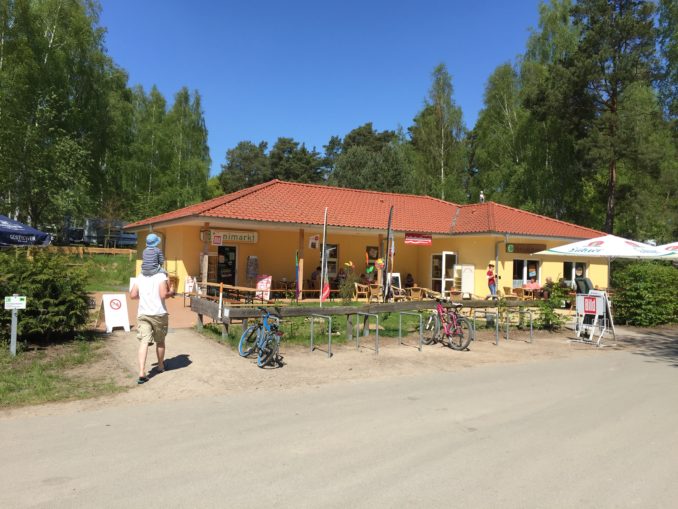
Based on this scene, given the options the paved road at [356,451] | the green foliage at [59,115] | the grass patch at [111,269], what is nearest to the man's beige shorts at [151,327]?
the paved road at [356,451]

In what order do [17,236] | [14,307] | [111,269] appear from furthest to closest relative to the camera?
1. [111,269]
2. [17,236]
3. [14,307]

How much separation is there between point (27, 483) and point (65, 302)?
18.6 feet

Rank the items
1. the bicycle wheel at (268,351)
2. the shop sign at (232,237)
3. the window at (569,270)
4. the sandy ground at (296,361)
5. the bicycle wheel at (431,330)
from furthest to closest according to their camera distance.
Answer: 1. the window at (569,270)
2. the shop sign at (232,237)
3. the bicycle wheel at (431,330)
4. the bicycle wheel at (268,351)
5. the sandy ground at (296,361)

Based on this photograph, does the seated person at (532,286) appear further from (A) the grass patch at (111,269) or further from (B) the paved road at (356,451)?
(A) the grass patch at (111,269)

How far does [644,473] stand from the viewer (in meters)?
4.05

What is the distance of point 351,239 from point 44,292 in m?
15.0

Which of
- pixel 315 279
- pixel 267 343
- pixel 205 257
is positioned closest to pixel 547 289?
pixel 315 279

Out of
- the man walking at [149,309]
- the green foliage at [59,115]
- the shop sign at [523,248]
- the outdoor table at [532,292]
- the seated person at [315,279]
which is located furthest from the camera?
the green foliage at [59,115]

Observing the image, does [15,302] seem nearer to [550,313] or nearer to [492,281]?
[550,313]

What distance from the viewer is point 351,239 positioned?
22.4 metres

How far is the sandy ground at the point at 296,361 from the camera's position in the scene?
21.5ft

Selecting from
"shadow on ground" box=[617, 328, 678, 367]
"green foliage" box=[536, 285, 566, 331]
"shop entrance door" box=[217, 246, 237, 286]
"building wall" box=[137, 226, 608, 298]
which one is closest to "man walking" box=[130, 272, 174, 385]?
"shadow on ground" box=[617, 328, 678, 367]

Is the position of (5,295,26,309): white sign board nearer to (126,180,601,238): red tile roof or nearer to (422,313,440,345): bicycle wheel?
(422,313,440,345): bicycle wheel

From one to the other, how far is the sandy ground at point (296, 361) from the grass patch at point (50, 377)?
0.24 meters
